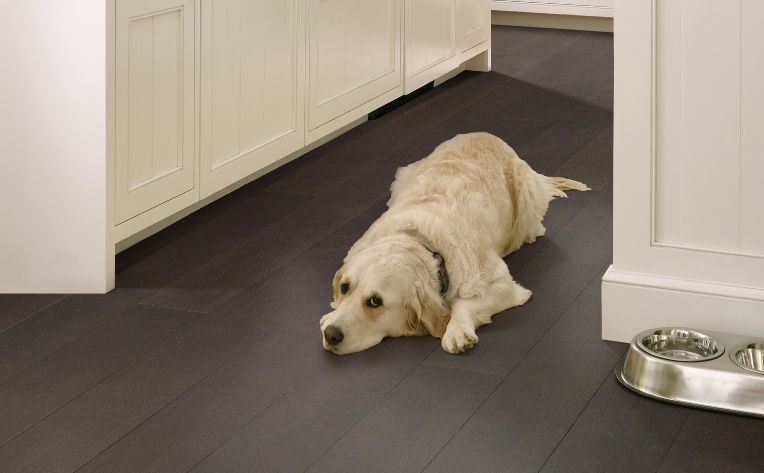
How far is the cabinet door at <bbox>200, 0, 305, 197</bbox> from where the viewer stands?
3.66m

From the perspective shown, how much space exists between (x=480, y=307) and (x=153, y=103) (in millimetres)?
1171

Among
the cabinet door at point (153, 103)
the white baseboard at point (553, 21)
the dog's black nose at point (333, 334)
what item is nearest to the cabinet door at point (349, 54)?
the cabinet door at point (153, 103)

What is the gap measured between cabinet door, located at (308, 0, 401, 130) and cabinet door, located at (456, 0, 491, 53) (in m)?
0.73

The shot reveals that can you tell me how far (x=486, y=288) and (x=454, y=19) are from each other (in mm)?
2904

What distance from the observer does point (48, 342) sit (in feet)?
9.36

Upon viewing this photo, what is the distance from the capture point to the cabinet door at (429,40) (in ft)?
17.1

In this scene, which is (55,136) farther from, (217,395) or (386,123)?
(386,123)

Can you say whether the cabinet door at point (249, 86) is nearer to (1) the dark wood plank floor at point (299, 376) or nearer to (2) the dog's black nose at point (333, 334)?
(1) the dark wood plank floor at point (299, 376)

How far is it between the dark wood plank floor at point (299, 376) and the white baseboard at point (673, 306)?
0.24 feet

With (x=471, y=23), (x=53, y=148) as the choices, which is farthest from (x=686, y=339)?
(x=471, y=23)

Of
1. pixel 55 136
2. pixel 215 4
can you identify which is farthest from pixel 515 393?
pixel 215 4

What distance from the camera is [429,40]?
5.42 meters

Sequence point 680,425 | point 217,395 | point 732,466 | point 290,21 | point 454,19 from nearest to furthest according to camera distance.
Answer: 1. point 732,466
2. point 680,425
3. point 217,395
4. point 290,21
5. point 454,19

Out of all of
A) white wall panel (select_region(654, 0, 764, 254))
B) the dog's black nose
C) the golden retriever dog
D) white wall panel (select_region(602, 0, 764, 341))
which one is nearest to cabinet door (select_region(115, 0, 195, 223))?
the golden retriever dog
